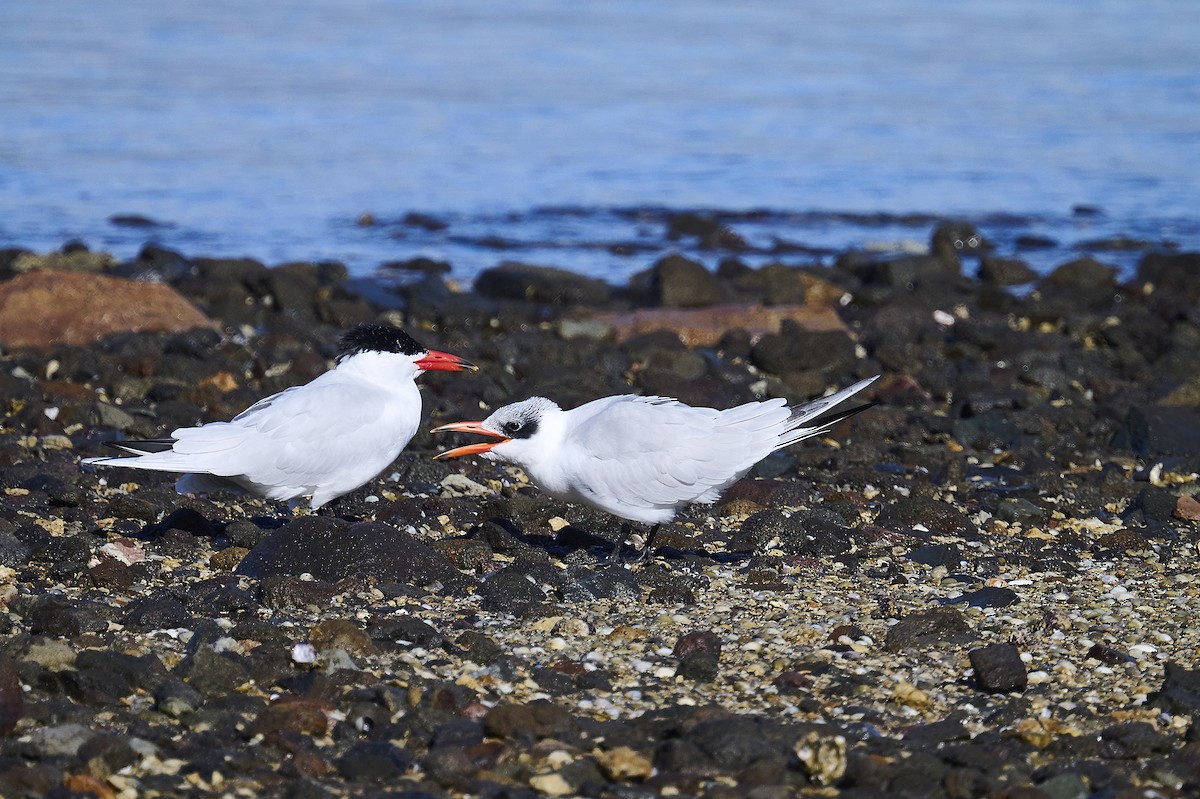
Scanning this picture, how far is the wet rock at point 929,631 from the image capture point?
507 centimetres

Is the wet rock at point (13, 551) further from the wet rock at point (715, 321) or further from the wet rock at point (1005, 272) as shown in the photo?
the wet rock at point (1005, 272)

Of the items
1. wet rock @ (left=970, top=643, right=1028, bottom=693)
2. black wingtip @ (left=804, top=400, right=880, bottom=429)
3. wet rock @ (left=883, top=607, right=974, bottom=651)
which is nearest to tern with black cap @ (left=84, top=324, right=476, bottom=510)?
black wingtip @ (left=804, top=400, right=880, bottom=429)

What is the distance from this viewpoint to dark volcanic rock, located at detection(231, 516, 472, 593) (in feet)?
18.3

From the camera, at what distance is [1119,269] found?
15375mm

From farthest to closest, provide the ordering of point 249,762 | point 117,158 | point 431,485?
point 117,158
point 431,485
point 249,762

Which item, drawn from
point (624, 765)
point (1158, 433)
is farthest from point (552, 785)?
point (1158, 433)

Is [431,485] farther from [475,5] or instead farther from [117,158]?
[475,5]

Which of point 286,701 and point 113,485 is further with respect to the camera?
point 113,485

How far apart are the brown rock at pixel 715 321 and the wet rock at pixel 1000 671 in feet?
20.2

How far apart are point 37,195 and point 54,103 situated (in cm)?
537

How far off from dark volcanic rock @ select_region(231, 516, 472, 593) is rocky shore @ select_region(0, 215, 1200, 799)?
0.04 feet

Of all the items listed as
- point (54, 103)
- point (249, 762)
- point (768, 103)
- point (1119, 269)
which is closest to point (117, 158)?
point (54, 103)

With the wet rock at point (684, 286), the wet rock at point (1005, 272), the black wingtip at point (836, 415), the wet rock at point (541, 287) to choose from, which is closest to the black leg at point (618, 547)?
the black wingtip at point (836, 415)

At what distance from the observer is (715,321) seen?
11.1 metres
